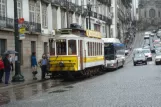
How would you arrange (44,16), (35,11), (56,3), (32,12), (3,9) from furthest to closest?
1. (56,3)
2. (44,16)
3. (35,11)
4. (32,12)
5. (3,9)

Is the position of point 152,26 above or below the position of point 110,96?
above

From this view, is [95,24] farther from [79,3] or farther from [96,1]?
[79,3]

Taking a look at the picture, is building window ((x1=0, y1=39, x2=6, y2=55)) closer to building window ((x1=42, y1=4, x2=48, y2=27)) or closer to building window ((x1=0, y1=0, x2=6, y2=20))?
building window ((x1=0, y1=0, x2=6, y2=20))

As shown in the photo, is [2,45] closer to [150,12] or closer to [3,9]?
[3,9]

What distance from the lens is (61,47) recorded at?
25.3 metres

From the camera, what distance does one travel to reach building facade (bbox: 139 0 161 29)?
175125mm

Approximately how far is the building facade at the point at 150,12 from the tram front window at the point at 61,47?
151671 millimetres

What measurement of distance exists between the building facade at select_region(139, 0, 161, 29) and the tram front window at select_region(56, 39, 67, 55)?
15167 cm

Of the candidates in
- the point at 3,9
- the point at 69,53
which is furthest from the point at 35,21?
the point at 69,53

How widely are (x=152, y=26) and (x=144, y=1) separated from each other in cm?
1474

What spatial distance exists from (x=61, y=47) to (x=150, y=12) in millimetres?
159346

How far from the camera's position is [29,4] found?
39.1 m

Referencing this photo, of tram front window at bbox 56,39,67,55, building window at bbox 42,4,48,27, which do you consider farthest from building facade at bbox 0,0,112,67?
tram front window at bbox 56,39,67,55

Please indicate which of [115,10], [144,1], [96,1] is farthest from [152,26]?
[96,1]
